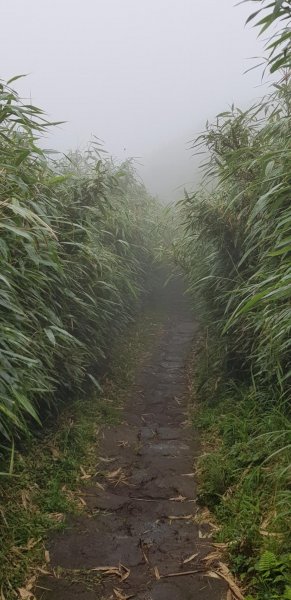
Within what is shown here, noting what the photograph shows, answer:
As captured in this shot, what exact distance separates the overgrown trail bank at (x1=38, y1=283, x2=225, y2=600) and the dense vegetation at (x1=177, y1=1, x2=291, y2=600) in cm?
20

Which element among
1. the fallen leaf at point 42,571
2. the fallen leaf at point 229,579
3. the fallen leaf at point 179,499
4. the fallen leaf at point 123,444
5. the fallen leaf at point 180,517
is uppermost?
the fallen leaf at point 42,571

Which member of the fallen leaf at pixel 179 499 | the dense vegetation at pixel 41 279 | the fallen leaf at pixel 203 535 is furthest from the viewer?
the fallen leaf at pixel 179 499

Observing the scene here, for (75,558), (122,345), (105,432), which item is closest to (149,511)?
(75,558)

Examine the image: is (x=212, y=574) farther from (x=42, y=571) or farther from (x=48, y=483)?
(x=48, y=483)

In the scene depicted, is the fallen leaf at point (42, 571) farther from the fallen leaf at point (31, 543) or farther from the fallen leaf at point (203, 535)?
the fallen leaf at point (203, 535)

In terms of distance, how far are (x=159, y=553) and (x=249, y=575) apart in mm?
509

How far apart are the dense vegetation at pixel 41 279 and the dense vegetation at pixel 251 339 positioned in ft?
3.47

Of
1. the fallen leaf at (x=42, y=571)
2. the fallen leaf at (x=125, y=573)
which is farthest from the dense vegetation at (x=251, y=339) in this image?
the fallen leaf at (x=42, y=571)

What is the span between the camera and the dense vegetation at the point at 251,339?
213 centimetres

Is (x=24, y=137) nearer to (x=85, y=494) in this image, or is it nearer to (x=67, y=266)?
(x=67, y=266)

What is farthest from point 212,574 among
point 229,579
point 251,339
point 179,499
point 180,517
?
point 251,339

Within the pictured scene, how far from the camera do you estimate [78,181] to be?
4.01 m

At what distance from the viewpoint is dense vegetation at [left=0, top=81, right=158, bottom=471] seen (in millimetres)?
2287

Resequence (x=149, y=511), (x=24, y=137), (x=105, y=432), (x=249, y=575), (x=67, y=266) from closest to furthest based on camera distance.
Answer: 1. (x=249, y=575)
2. (x=149, y=511)
3. (x=24, y=137)
4. (x=67, y=266)
5. (x=105, y=432)
